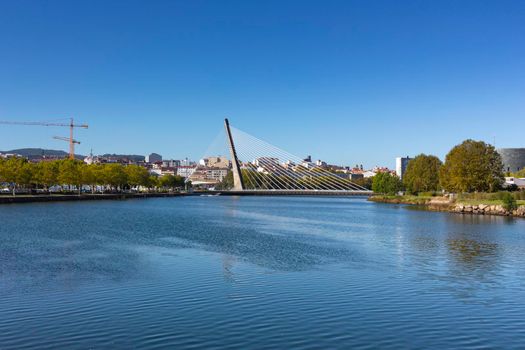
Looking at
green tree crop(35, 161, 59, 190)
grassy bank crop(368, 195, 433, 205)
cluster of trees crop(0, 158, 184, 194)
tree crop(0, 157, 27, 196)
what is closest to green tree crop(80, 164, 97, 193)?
cluster of trees crop(0, 158, 184, 194)

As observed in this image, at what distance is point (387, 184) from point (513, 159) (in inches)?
3305

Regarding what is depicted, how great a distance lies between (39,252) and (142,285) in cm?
876

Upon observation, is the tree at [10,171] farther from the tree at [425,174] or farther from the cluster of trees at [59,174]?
the tree at [425,174]

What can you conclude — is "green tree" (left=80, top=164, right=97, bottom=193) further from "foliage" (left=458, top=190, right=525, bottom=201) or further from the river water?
the river water

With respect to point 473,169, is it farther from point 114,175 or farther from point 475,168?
point 114,175

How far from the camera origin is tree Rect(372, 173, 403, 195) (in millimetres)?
101188

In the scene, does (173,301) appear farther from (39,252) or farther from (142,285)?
(39,252)

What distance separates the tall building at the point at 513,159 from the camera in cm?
16525

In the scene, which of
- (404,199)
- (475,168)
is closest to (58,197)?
(404,199)

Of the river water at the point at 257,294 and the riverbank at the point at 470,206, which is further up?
the riverbank at the point at 470,206

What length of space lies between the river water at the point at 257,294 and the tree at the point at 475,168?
1658 inches

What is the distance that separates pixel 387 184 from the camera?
103500mm

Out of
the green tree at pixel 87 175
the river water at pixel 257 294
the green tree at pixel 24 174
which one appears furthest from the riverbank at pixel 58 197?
the river water at pixel 257 294

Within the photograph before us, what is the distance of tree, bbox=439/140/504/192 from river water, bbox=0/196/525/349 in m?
42.1
